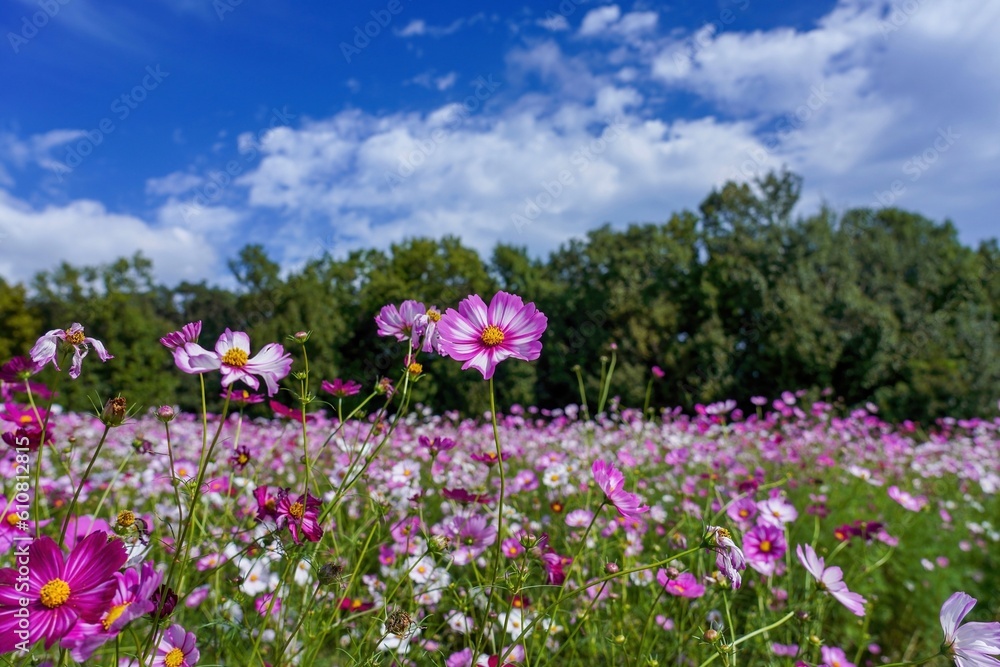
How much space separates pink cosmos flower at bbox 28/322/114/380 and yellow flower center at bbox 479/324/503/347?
54 centimetres

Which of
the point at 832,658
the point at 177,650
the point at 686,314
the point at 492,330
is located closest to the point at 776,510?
the point at 832,658

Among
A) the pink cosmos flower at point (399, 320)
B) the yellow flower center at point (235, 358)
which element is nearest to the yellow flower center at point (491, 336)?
the pink cosmos flower at point (399, 320)

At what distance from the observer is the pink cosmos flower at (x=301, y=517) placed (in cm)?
87

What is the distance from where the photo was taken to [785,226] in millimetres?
14141

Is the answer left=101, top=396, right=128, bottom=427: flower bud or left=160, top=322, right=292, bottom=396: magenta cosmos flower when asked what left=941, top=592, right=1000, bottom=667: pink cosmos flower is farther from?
left=101, top=396, right=128, bottom=427: flower bud

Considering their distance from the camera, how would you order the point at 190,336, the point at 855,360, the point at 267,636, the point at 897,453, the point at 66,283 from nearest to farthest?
the point at 190,336 → the point at 267,636 → the point at 897,453 → the point at 855,360 → the point at 66,283

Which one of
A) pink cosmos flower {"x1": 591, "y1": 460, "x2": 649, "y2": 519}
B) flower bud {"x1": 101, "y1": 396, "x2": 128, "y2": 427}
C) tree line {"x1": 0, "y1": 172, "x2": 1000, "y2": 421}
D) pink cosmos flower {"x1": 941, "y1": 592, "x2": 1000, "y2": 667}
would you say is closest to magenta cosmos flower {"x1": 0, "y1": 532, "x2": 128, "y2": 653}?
flower bud {"x1": 101, "y1": 396, "x2": 128, "y2": 427}

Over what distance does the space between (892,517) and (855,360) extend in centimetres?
968

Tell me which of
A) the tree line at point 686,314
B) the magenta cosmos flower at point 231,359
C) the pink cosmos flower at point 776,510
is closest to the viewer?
Result: the magenta cosmos flower at point 231,359

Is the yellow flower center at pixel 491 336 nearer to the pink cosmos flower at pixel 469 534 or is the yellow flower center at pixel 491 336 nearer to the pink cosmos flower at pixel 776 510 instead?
the pink cosmos flower at pixel 469 534

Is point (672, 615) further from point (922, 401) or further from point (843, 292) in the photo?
point (843, 292)

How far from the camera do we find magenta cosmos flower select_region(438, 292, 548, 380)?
849 mm

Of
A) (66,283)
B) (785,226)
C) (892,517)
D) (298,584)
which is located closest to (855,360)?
(785,226)

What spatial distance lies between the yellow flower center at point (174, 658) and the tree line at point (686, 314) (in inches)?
372
